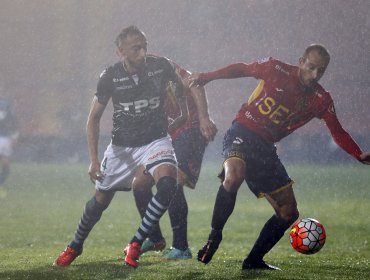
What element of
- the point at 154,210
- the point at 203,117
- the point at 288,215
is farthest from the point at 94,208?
the point at 288,215

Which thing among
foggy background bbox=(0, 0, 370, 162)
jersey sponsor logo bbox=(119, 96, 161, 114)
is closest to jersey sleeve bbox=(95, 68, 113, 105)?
jersey sponsor logo bbox=(119, 96, 161, 114)

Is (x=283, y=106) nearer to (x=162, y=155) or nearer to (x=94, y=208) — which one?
(x=162, y=155)

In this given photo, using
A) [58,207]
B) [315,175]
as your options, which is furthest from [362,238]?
[315,175]

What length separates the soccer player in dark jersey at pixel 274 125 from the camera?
6250mm

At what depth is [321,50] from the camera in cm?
629

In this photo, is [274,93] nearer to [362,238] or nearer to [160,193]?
[160,193]

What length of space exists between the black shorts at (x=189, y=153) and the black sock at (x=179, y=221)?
0.22 m

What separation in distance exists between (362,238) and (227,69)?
578 centimetres

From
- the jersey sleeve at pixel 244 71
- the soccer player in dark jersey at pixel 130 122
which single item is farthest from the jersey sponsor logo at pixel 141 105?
the jersey sleeve at pixel 244 71

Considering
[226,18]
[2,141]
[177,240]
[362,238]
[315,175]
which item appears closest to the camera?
[177,240]

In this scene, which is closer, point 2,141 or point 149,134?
point 149,134

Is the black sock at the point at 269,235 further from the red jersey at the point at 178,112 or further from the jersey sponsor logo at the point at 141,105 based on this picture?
the red jersey at the point at 178,112

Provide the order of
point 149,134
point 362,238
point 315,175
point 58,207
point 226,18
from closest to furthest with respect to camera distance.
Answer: point 149,134
point 362,238
point 58,207
point 315,175
point 226,18

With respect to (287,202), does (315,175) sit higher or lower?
higher
